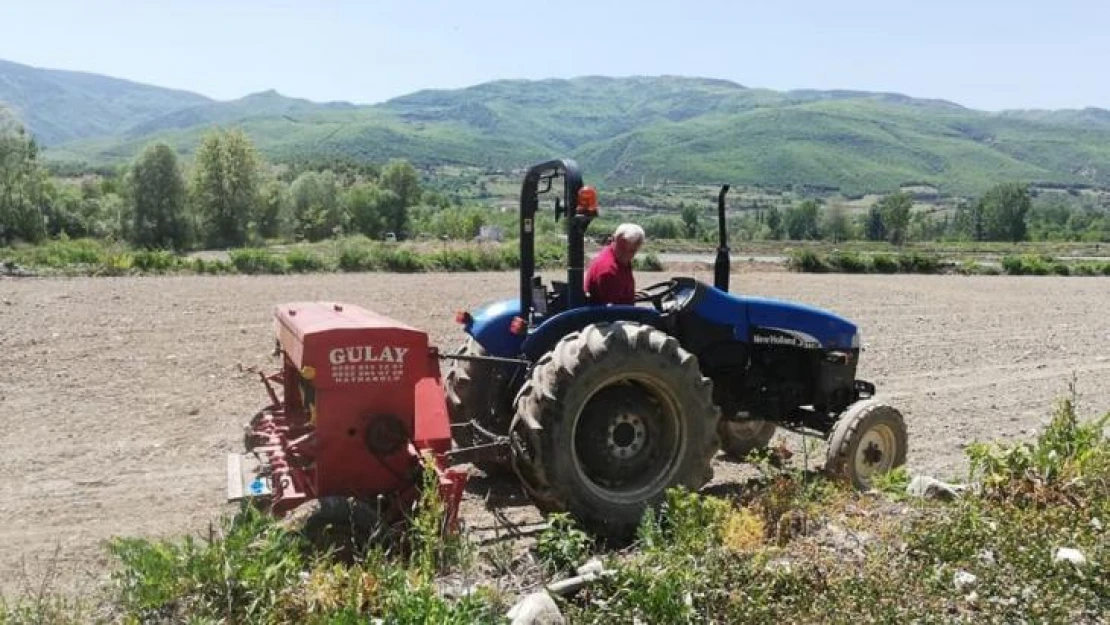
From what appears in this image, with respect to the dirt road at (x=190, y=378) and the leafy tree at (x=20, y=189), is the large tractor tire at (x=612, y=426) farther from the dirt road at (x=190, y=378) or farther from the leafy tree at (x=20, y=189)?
the leafy tree at (x=20, y=189)

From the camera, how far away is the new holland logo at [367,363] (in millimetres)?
5543

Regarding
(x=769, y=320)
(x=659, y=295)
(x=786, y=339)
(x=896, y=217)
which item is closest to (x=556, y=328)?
(x=659, y=295)

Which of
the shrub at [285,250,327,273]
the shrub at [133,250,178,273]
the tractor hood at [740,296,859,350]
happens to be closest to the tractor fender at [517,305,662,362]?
the tractor hood at [740,296,859,350]

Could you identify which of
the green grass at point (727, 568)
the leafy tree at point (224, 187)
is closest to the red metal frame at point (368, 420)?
the green grass at point (727, 568)

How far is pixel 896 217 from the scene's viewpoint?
107688 millimetres

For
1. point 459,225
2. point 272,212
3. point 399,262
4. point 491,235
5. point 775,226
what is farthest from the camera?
point 775,226

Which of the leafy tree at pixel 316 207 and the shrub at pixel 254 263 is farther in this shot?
the leafy tree at pixel 316 207

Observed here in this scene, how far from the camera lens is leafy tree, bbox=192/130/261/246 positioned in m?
59.5

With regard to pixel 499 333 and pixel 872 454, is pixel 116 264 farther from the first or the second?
pixel 872 454

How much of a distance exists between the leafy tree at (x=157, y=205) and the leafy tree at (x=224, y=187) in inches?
47.2

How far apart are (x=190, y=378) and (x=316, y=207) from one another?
63869mm

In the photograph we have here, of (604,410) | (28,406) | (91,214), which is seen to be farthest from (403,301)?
(91,214)

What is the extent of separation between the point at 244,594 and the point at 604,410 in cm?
267

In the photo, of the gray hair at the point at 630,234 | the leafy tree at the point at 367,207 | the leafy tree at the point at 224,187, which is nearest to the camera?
the gray hair at the point at 630,234
